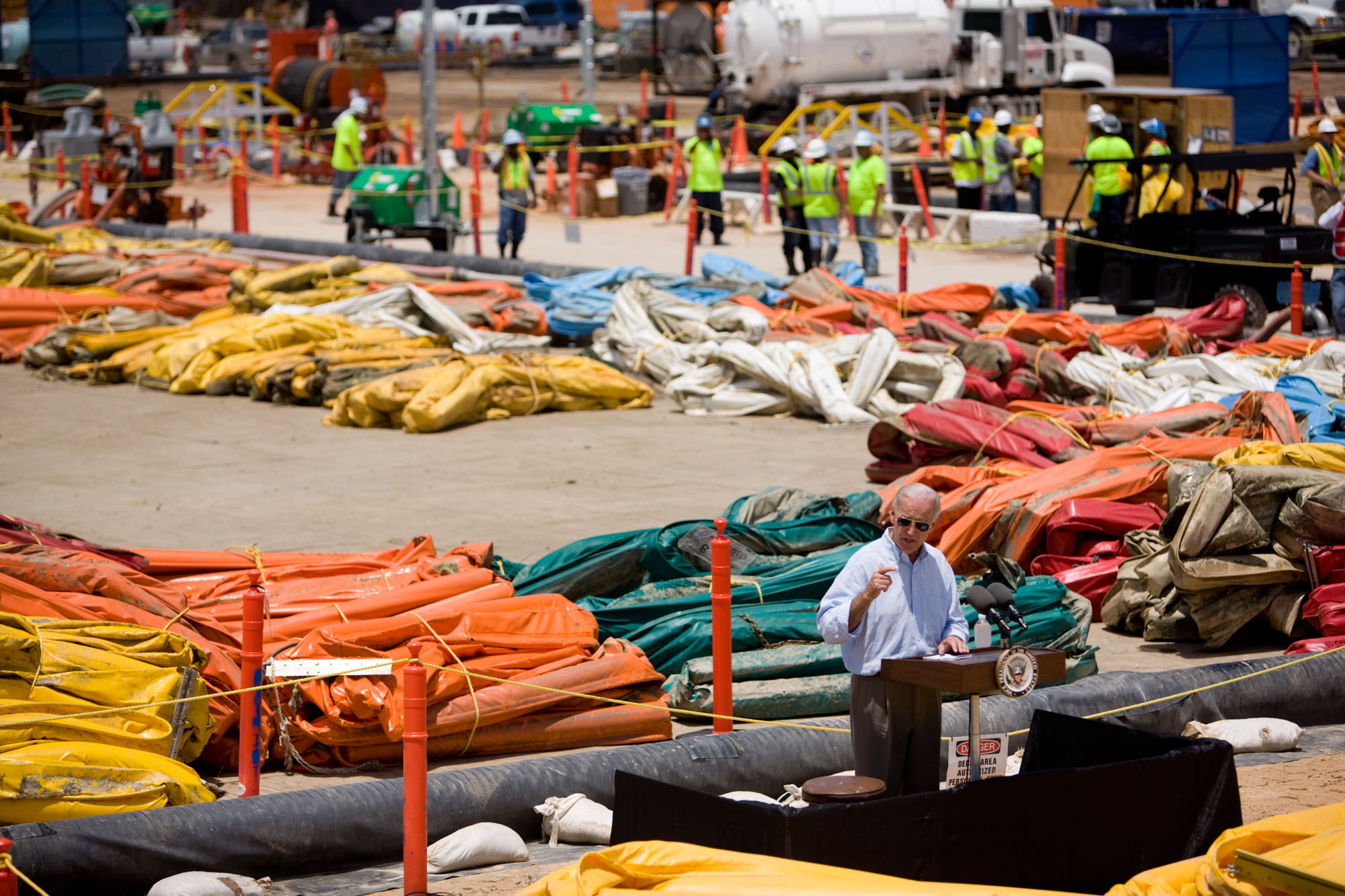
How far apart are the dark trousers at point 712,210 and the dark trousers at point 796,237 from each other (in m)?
2.16

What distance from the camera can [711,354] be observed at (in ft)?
50.5

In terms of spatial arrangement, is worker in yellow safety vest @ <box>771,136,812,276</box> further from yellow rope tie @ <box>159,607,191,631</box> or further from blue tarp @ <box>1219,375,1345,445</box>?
yellow rope tie @ <box>159,607,191,631</box>

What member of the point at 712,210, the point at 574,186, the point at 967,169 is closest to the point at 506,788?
the point at 712,210

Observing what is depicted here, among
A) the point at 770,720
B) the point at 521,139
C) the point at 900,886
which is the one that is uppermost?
the point at 521,139

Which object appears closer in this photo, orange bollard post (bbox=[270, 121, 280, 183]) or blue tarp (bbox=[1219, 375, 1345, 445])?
blue tarp (bbox=[1219, 375, 1345, 445])

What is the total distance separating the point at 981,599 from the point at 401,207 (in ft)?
64.9

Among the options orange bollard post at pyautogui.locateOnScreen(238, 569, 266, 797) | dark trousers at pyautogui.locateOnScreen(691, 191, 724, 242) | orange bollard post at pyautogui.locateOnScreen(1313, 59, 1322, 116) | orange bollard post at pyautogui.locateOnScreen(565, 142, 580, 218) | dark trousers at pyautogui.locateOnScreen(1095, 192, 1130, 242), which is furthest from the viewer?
orange bollard post at pyautogui.locateOnScreen(1313, 59, 1322, 116)

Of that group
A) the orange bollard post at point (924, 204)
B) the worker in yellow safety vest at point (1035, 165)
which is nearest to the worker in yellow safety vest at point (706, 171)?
the orange bollard post at point (924, 204)

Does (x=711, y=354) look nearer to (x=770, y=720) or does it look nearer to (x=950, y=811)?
(x=770, y=720)

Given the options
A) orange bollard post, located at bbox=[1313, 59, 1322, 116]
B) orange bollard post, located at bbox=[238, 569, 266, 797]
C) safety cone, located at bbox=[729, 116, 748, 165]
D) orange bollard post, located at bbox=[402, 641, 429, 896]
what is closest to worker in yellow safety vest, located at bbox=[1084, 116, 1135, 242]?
orange bollard post, located at bbox=[238, 569, 266, 797]

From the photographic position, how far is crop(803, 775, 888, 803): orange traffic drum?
5.27 m

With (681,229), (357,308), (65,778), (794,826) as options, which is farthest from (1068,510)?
(681,229)

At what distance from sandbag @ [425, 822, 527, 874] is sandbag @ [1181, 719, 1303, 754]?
311cm

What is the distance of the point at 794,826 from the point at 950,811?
529mm
